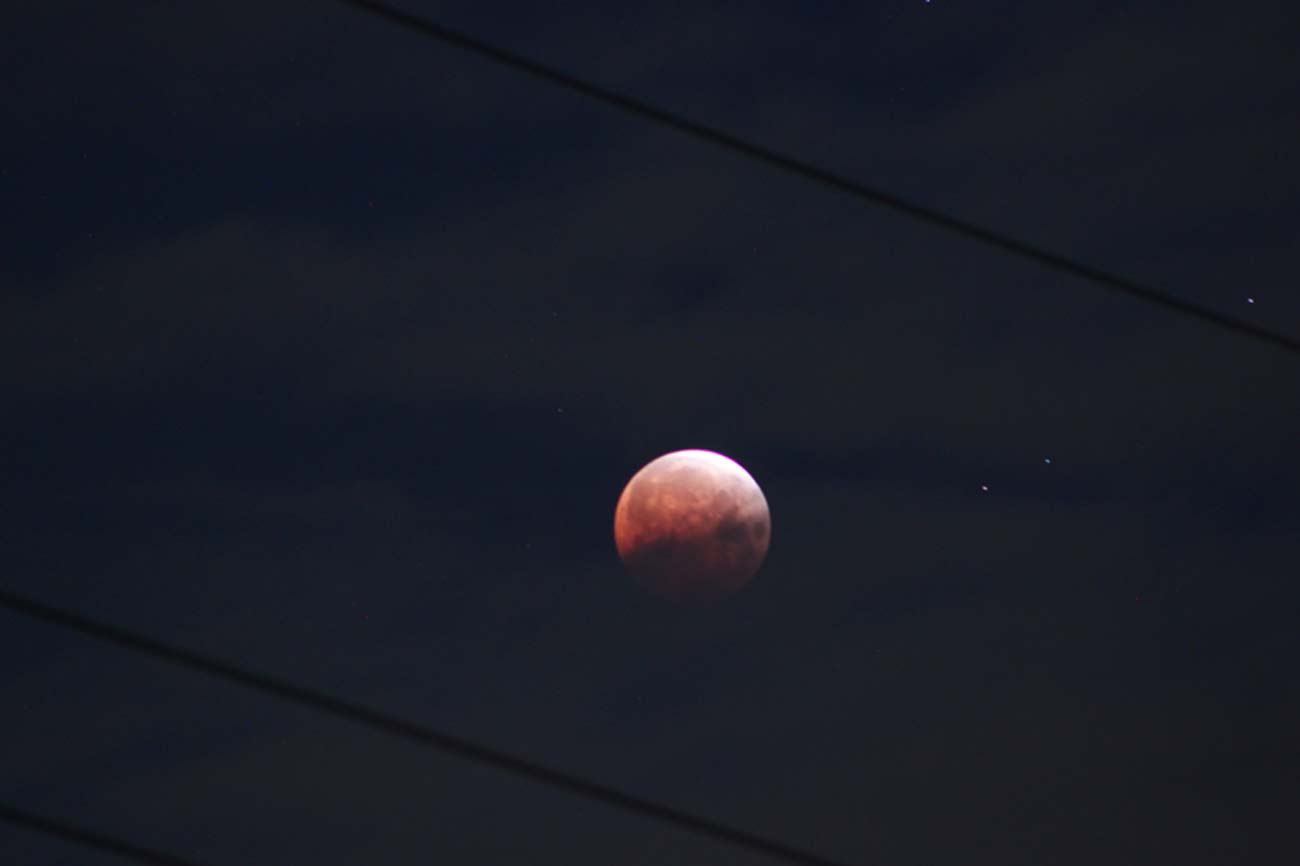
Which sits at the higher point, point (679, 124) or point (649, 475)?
point (649, 475)

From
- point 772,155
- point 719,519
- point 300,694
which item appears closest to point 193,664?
point 300,694

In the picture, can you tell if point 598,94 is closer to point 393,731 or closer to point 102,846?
point 393,731

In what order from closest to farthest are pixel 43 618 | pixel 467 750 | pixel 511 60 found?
pixel 43 618, pixel 467 750, pixel 511 60

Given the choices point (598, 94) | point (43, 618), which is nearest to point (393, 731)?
point (43, 618)

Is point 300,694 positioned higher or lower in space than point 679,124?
lower

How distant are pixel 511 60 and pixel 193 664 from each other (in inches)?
77.9

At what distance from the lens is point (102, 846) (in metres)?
4.77

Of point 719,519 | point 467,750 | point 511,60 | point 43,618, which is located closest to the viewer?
point 43,618

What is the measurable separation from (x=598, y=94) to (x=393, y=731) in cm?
194

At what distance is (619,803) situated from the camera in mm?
5070

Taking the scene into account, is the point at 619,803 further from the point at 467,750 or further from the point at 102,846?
the point at 102,846

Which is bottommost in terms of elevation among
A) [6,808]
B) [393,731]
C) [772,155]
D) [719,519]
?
[6,808]

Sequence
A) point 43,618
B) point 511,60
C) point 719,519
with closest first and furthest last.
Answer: point 43,618
point 511,60
point 719,519

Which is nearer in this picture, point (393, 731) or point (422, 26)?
point (393, 731)
